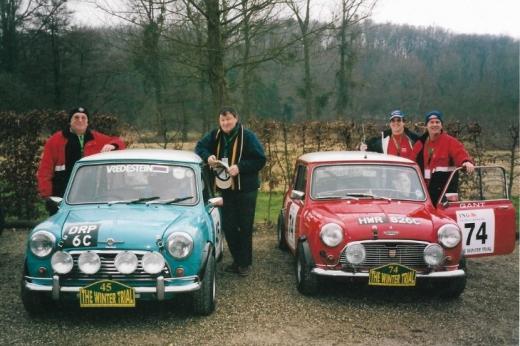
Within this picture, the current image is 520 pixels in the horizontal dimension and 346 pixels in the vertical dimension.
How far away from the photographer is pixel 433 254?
18.5 feet

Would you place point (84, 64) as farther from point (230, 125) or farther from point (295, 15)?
point (230, 125)

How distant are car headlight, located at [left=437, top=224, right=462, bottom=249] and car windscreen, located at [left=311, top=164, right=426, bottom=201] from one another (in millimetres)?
893

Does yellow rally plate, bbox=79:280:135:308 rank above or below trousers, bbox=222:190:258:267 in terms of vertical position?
below

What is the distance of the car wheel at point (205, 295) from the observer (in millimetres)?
5109

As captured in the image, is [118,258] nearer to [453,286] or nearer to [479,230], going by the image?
[453,286]

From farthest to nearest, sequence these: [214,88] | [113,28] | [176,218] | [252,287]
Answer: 1. [113,28]
2. [214,88]
3. [252,287]
4. [176,218]

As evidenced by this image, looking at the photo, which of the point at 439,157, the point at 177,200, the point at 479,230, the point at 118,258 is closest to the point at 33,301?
the point at 118,258

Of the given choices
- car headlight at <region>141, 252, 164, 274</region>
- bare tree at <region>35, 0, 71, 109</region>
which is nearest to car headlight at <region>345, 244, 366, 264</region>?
car headlight at <region>141, 252, 164, 274</region>

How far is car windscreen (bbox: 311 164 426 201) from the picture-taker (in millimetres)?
6648

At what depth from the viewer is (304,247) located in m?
6.01

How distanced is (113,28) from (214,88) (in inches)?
126

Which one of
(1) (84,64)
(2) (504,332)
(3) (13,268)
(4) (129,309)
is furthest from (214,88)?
(1) (84,64)

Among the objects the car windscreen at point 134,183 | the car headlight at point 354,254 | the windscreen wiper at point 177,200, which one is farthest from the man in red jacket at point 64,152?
the car headlight at point 354,254

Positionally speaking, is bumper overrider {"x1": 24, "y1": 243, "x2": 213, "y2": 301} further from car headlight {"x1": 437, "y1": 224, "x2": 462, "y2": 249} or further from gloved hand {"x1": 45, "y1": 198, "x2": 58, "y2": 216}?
car headlight {"x1": 437, "y1": 224, "x2": 462, "y2": 249}
